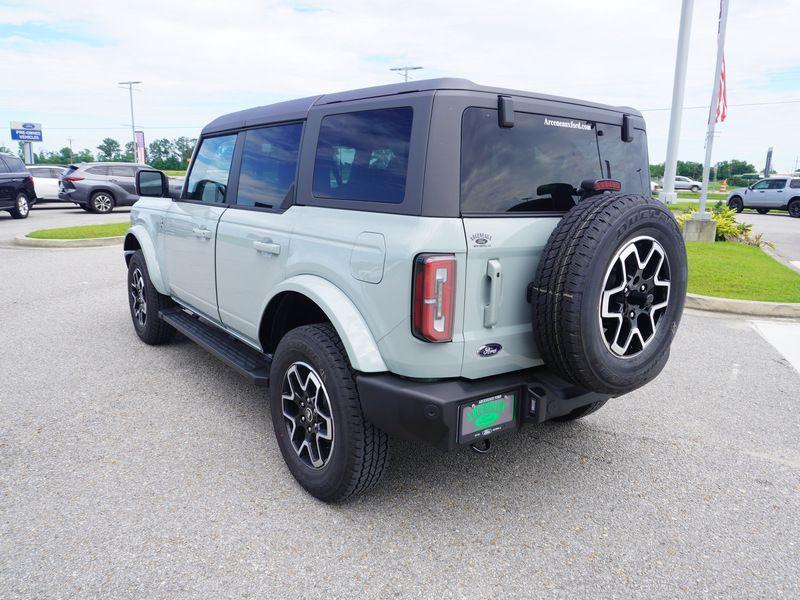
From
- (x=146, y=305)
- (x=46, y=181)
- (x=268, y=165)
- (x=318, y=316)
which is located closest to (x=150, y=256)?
(x=146, y=305)

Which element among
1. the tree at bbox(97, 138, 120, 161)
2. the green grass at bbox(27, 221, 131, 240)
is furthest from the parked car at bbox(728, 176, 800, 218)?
the tree at bbox(97, 138, 120, 161)

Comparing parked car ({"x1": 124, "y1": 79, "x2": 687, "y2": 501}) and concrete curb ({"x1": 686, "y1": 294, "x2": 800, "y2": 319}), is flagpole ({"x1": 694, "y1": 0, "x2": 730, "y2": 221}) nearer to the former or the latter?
concrete curb ({"x1": 686, "y1": 294, "x2": 800, "y2": 319})

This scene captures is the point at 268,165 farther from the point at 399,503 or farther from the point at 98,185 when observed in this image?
the point at 98,185

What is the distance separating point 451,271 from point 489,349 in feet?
1.39

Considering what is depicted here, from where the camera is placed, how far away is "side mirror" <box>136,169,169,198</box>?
477 centimetres

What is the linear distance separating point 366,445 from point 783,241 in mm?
15647

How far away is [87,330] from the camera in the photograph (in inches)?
229

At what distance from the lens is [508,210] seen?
8.52ft

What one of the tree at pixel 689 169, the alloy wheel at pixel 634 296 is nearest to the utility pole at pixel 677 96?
the alloy wheel at pixel 634 296

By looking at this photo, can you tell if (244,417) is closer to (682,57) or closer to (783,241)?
(783,241)

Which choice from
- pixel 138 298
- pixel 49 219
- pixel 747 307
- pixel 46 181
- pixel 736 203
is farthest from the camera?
pixel 736 203

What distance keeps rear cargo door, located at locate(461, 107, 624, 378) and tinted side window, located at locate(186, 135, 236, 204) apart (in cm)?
205

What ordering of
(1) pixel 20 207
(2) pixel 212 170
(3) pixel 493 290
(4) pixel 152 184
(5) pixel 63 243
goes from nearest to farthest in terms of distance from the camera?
1. (3) pixel 493 290
2. (2) pixel 212 170
3. (4) pixel 152 184
4. (5) pixel 63 243
5. (1) pixel 20 207

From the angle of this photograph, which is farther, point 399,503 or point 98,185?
point 98,185
